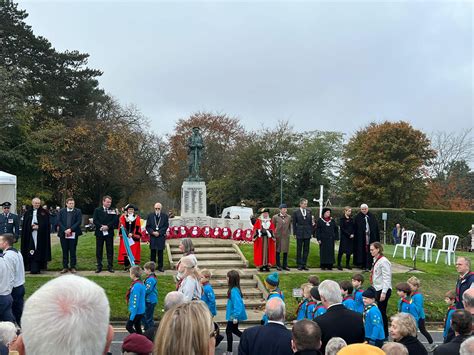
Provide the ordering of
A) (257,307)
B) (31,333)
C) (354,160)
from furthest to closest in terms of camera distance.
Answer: (354,160)
(257,307)
(31,333)

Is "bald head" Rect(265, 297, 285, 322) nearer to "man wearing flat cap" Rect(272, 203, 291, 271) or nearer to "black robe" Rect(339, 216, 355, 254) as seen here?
"man wearing flat cap" Rect(272, 203, 291, 271)

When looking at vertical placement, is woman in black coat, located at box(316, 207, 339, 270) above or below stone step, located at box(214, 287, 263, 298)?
above

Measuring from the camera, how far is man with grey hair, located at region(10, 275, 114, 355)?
6.90ft

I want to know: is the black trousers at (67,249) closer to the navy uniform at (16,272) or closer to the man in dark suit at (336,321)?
the navy uniform at (16,272)

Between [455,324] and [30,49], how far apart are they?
46.4 m

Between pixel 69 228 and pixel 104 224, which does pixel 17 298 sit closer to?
pixel 69 228

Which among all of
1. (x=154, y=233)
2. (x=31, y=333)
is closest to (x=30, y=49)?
(x=154, y=233)

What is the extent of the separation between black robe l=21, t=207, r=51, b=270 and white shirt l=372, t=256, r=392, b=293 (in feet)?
31.5

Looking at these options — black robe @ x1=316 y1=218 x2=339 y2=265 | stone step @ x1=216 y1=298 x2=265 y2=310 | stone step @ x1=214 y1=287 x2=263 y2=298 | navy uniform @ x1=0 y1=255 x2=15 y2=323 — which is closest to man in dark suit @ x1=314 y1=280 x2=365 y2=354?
navy uniform @ x1=0 y1=255 x2=15 y2=323

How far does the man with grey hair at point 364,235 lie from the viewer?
52.7 ft

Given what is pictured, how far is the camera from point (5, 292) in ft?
27.8

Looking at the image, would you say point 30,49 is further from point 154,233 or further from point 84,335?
point 84,335

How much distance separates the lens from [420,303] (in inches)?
356

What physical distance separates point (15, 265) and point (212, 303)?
380 cm
